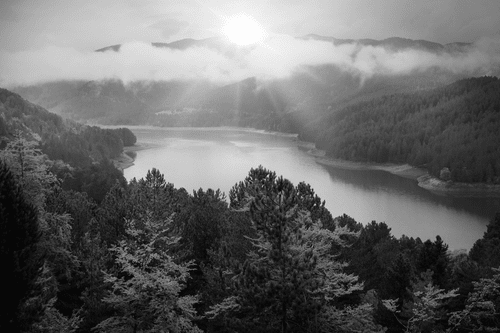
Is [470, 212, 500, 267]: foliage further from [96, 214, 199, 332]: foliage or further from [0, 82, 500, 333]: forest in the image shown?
[96, 214, 199, 332]: foliage

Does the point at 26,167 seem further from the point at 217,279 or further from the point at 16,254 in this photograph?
the point at 217,279

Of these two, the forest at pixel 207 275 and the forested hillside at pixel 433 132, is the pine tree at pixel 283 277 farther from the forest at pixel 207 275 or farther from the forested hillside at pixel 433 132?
the forested hillside at pixel 433 132

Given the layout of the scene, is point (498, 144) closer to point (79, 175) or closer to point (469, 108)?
point (469, 108)

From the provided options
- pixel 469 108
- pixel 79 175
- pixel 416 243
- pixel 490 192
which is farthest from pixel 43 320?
pixel 469 108

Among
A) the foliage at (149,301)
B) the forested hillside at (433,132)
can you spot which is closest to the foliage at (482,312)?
the foliage at (149,301)

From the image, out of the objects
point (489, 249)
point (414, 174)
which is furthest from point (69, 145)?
point (414, 174)
